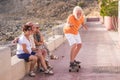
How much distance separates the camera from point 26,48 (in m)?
9.48

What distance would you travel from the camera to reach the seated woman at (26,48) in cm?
945

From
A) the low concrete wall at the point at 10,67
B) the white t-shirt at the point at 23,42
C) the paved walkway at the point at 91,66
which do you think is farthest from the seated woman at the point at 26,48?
the paved walkway at the point at 91,66

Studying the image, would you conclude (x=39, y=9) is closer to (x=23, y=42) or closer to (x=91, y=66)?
(x=91, y=66)

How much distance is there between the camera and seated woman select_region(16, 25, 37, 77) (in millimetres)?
9453

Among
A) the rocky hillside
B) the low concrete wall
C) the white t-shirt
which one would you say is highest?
the white t-shirt

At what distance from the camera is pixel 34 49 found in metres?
9.80

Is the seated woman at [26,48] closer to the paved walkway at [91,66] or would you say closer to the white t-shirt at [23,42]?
the white t-shirt at [23,42]

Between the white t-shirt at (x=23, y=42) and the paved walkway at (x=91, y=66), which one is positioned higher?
the white t-shirt at (x=23, y=42)

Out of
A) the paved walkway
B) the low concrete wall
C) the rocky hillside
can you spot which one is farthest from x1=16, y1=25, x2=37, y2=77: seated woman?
the rocky hillside

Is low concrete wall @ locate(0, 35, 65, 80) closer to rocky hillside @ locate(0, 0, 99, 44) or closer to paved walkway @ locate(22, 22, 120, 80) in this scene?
paved walkway @ locate(22, 22, 120, 80)

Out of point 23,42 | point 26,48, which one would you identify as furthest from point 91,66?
point 23,42

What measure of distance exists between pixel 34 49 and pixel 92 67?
205cm

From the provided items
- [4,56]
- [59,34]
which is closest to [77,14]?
[4,56]

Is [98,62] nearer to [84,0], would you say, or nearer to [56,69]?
[56,69]
